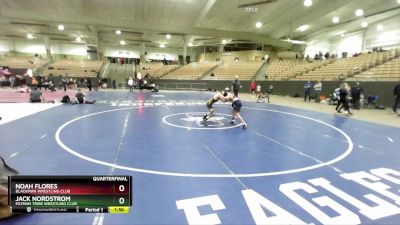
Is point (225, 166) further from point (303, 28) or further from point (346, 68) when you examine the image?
point (303, 28)

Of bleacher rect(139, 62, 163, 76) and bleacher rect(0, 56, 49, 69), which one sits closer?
bleacher rect(0, 56, 49, 69)

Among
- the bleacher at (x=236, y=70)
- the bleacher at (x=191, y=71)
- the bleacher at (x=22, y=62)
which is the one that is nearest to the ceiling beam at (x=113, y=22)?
the bleacher at (x=236, y=70)

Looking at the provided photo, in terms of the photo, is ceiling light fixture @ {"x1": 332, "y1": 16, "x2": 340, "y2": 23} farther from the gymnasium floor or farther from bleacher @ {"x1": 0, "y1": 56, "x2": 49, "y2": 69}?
bleacher @ {"x1": 0, "y1": 56, "x2": 49, "y2": 69}

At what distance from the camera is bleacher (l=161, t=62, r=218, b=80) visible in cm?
3759

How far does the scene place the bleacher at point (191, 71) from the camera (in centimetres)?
3759

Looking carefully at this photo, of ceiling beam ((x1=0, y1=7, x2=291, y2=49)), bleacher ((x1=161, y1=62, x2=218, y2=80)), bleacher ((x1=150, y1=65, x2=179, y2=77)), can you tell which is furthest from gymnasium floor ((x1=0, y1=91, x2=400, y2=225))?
bleacher ((x1=150, y1=65, x2=179, y2=77))

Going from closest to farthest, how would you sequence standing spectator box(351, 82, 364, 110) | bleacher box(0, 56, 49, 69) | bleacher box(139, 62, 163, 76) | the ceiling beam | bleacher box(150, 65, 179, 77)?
standing spectator box(351, 82, 364, 110) < the ceiling beam < bleacher box(0, 56, 49, 69) < bleacher box(150, 65, 179, 77) < bleacher box(139, 62, 163, 76)

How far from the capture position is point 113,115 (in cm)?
1231

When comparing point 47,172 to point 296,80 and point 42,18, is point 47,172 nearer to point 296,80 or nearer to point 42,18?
point 296,80
